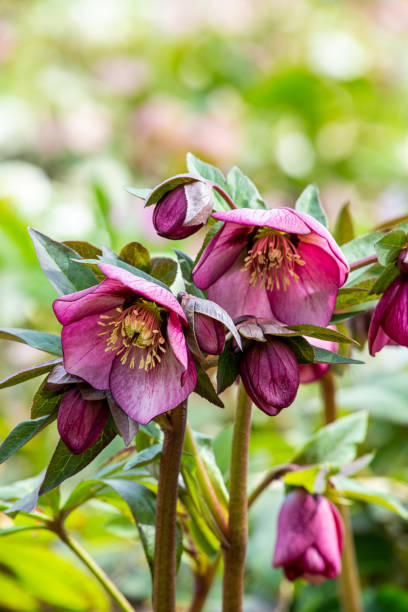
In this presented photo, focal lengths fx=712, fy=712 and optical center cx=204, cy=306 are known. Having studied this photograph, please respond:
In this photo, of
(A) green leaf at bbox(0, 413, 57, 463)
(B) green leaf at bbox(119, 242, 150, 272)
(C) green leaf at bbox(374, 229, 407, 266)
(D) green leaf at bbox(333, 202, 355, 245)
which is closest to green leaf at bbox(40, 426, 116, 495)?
(A) green leaf at bbox(0, 413, 57, 463)

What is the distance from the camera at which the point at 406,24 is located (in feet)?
11.5

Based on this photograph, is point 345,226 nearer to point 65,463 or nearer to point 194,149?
point 65,463

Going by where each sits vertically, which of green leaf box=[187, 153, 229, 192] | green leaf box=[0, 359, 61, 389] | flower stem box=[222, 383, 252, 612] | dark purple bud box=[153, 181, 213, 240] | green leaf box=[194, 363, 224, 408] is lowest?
flower stem box=[222, 383, 252, 612]

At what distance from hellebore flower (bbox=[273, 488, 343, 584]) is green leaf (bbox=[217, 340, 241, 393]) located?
0.81 ft

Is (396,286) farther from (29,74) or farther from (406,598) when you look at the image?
(29,74)

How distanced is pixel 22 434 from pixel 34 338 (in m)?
0.07

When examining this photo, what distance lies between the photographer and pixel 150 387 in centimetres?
48

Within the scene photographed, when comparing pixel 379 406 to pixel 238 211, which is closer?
pixel 238 211

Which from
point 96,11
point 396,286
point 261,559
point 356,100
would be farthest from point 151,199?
point 96,11

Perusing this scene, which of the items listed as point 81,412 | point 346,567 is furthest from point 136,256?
point 346,567

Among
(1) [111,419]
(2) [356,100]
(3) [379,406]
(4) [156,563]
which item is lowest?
(2) [356,100]

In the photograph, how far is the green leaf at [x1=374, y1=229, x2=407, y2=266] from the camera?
0.51 metres

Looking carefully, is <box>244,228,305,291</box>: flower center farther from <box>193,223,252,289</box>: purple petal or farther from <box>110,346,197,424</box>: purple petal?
<box>110,346,197,424</box>: purple petal

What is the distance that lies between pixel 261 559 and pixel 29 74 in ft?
9.17
